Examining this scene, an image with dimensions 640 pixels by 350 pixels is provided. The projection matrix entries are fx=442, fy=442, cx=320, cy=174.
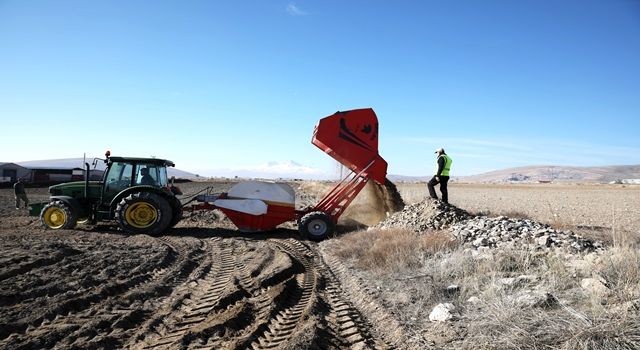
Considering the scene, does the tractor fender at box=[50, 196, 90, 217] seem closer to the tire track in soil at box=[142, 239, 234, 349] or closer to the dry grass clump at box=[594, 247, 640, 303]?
the tire track in soil at box=[142, 239, 234, 349]

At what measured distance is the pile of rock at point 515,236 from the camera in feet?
24.6

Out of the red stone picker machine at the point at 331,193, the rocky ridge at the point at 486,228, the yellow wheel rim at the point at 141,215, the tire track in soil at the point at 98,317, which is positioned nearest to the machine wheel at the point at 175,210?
the red stone picker machine at the point at 331,193

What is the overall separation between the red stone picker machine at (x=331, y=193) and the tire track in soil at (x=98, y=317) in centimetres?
488

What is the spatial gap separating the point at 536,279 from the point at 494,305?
1252mm

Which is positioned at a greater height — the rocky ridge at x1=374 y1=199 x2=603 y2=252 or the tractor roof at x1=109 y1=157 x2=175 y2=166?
the tractor roof at x1=109 y1=157 x2=175 y2=166

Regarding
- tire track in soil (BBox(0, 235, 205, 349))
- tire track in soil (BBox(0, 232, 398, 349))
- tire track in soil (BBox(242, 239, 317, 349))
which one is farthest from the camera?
tire track in soil (BBox(242, 239, 317, 349))

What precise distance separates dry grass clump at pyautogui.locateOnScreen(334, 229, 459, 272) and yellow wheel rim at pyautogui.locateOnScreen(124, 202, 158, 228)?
514 centimetres

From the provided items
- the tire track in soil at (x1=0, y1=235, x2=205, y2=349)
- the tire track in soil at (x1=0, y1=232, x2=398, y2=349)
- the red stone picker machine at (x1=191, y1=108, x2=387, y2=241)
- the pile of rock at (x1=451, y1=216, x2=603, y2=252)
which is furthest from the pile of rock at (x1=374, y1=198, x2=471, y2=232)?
the tire track in soil at (x1=0, y1=235, x2=205, y2=349)

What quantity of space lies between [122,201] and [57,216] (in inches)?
79.2

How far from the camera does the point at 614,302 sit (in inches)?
177

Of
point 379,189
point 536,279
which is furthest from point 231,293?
point 379,189

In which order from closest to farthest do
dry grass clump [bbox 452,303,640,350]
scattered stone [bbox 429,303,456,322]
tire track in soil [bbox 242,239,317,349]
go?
1. dry grass clump [bbox 452,303,640,350]
2. tire track in soil [bbox 242,239,317,349]
3. scattered stone [bbox 429,303,456,322]

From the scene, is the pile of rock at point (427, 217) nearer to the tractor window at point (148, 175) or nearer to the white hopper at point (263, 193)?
the white hopper at point (263, 193)

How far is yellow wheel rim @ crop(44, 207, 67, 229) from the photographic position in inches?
466
